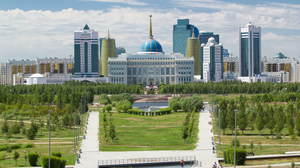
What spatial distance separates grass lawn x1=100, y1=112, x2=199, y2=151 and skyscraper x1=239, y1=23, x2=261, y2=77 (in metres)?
97.3

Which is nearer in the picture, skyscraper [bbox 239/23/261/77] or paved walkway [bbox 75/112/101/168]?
paved walkway [bbox 75/112/101/168]

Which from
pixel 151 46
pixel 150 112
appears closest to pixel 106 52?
pixel 151 46

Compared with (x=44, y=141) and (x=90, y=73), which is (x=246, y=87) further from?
(x=44, y=141)

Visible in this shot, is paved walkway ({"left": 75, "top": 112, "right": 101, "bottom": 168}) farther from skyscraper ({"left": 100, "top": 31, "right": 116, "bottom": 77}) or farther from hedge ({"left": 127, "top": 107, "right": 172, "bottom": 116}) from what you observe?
skyscraper ({"left": 100, "top": 31, "right": 116, "bottom": 77})

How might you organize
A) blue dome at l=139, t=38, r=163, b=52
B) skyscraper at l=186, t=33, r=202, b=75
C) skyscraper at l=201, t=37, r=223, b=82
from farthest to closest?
skyscraper at l=186, t=33, r=202, b=75 < skyscraper at l=201, t=37, r=223, b=82 < blue dome at l=139, t=38, r=163, b=52

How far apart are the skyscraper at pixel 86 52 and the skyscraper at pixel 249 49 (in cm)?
4513

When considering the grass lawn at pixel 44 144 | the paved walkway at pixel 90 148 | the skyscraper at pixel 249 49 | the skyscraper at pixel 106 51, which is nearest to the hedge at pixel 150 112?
the paved walkway at pixel 90 148

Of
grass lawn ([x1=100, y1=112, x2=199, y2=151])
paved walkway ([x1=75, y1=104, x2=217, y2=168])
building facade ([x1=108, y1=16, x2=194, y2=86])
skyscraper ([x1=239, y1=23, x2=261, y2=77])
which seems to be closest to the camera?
paved walkway ([x1=75, y1=104, x2=217, y2=168])

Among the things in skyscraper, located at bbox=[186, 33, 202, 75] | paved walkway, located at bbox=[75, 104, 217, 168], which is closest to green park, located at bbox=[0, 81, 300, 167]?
paved walkway, located at bbox=[75, 104, 217, 168]

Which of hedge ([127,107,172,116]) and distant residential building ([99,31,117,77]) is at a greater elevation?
distant residential building ([99,31,117,77])

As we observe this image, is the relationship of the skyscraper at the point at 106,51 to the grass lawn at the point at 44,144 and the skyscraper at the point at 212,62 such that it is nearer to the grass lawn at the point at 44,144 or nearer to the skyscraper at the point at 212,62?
the skyscraper at the point at 212,62

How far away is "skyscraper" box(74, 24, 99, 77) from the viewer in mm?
174250

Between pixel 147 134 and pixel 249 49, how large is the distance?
120m

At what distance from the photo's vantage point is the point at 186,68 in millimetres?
159500
